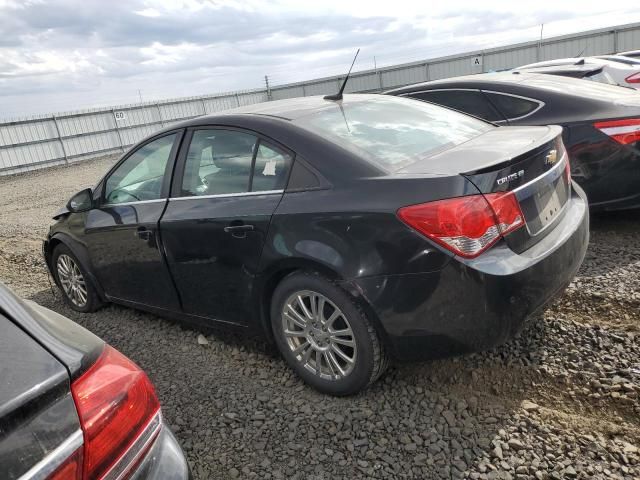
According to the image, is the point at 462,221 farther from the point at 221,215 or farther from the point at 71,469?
the point at 71,469

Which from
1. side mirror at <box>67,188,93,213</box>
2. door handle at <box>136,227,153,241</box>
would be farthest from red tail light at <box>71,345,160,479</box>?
side mirror at <box>67,188,93,213</box>

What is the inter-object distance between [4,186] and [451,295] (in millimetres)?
17766

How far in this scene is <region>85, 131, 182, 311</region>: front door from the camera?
3391mm

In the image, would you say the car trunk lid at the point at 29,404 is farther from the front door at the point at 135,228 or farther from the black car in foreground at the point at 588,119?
the black car in foreground at the point at 588,119

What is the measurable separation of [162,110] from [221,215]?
22.4 meters

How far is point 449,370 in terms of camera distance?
9.52 feet

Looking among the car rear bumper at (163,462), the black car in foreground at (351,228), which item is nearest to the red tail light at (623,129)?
the black car in foreground at (351,228)

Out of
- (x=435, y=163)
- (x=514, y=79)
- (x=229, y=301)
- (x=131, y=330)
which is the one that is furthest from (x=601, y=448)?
(x=514, y=79)

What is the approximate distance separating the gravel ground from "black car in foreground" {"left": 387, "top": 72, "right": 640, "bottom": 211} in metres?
0.88

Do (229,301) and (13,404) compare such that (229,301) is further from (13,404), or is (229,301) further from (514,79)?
(514,79)

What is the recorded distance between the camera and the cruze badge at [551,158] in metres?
2.67

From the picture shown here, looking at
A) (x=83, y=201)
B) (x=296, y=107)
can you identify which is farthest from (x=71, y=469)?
(x=83, y=201)

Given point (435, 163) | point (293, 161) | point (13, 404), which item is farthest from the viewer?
point (293, 161)

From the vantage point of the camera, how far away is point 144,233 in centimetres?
342
